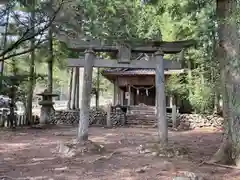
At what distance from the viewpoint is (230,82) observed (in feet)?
21.5

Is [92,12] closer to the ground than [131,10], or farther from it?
closer to the ground

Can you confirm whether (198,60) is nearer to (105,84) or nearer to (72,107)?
(72,107)

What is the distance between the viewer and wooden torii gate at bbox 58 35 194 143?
848cm

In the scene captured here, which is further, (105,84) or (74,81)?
(105,84)

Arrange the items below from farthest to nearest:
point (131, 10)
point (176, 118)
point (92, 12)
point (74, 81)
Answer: point (74, 81), point (176, 118), point (131, 10), point (92, 12)

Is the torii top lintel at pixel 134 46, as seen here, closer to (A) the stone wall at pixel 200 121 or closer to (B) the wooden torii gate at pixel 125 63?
(B) the wooden torii gate at pixel 125 63

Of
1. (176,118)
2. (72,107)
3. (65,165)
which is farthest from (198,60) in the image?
(65,165)

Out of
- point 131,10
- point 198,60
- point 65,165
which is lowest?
point 65,165

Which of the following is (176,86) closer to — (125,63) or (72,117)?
(72,117)

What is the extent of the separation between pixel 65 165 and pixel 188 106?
630 inches

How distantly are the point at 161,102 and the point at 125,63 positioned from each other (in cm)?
148

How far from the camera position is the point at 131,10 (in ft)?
44.7

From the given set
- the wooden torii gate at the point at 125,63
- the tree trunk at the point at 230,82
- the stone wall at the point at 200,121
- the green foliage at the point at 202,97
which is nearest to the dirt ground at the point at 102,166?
the tree trunk at the point at 230,82

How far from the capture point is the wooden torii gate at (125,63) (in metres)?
8.48
